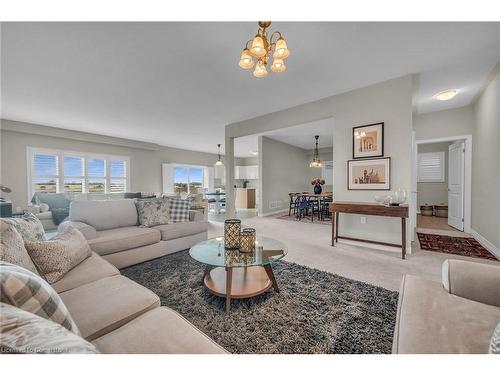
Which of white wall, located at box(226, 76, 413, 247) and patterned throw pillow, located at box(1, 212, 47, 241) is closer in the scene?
patterned throw pillow, located at box(1, 212, 47, 241)

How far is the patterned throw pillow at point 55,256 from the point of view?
52.2 inches

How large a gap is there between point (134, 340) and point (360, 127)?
3.77m

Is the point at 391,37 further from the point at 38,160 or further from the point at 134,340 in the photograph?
the point at 38,160

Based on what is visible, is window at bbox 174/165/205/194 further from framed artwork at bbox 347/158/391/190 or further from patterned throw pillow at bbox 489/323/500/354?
patterned throw pillow at bbox 489/323/500/354

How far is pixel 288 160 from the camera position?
7781mm

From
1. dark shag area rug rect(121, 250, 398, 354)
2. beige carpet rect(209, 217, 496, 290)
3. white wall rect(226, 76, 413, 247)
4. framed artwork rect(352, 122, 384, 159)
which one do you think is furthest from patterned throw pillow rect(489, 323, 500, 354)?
framed artwork rect(352, 122, 384, 159)

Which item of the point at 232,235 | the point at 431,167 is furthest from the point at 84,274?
the point at 431,167

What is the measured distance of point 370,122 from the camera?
3.29 m

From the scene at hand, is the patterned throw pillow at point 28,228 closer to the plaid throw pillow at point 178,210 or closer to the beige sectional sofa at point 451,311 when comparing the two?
the plaid throw pillow at point 178,210

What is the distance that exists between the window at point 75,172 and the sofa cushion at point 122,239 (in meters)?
4.51

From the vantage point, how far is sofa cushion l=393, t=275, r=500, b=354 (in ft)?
2.55

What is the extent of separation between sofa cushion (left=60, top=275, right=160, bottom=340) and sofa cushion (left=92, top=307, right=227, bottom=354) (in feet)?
0.47
